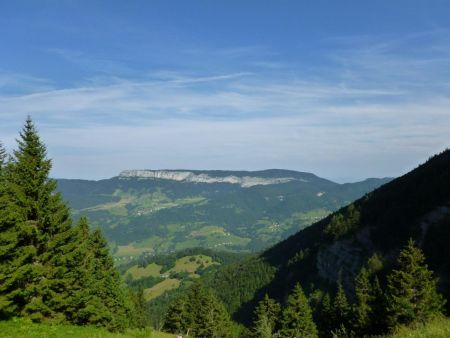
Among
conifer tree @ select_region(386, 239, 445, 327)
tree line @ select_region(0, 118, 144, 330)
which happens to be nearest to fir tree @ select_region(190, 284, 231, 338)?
conifer tree @ select_region(386, 239, 445, 327)

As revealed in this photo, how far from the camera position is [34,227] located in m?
30.7

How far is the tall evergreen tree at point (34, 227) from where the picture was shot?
28.9 metres

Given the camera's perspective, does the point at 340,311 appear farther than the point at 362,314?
Yes

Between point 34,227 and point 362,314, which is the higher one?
point 34,227

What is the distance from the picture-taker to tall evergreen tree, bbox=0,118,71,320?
94.7 ft

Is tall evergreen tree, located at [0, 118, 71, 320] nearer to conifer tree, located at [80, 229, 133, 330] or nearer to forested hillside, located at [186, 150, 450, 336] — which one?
conifer tree, located at [80, 229, 133, 330]

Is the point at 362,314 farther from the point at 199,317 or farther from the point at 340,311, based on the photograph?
the point at 199,317

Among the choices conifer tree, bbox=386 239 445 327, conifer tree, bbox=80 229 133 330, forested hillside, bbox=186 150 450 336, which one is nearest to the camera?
conifer tree, bbox=386 239 445 327

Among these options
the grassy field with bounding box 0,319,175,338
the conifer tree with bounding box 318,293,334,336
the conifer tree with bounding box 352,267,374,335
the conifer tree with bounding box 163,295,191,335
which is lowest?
the conifer tree with bounding box 163,295,191,335

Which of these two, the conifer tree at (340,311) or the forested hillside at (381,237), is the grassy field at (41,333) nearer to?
the conifer tree at (340,311)

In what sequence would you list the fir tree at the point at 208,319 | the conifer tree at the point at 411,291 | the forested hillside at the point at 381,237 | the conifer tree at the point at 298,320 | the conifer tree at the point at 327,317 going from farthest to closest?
the forested hillside at the point at 381,237 < the fir tree at the point at 208,319 < the conifer tree at the point at 327,317 < the conifer tree at the point at 298,320 < the conifer tree at the point at 411,291

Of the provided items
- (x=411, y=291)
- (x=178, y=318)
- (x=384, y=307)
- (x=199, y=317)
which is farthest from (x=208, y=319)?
(x=411, y=291)

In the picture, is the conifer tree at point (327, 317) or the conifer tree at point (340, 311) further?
the conifer tree at point (327, 317)

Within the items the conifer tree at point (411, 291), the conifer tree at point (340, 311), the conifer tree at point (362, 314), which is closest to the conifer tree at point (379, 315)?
the conifer tree at point (362, 314)
